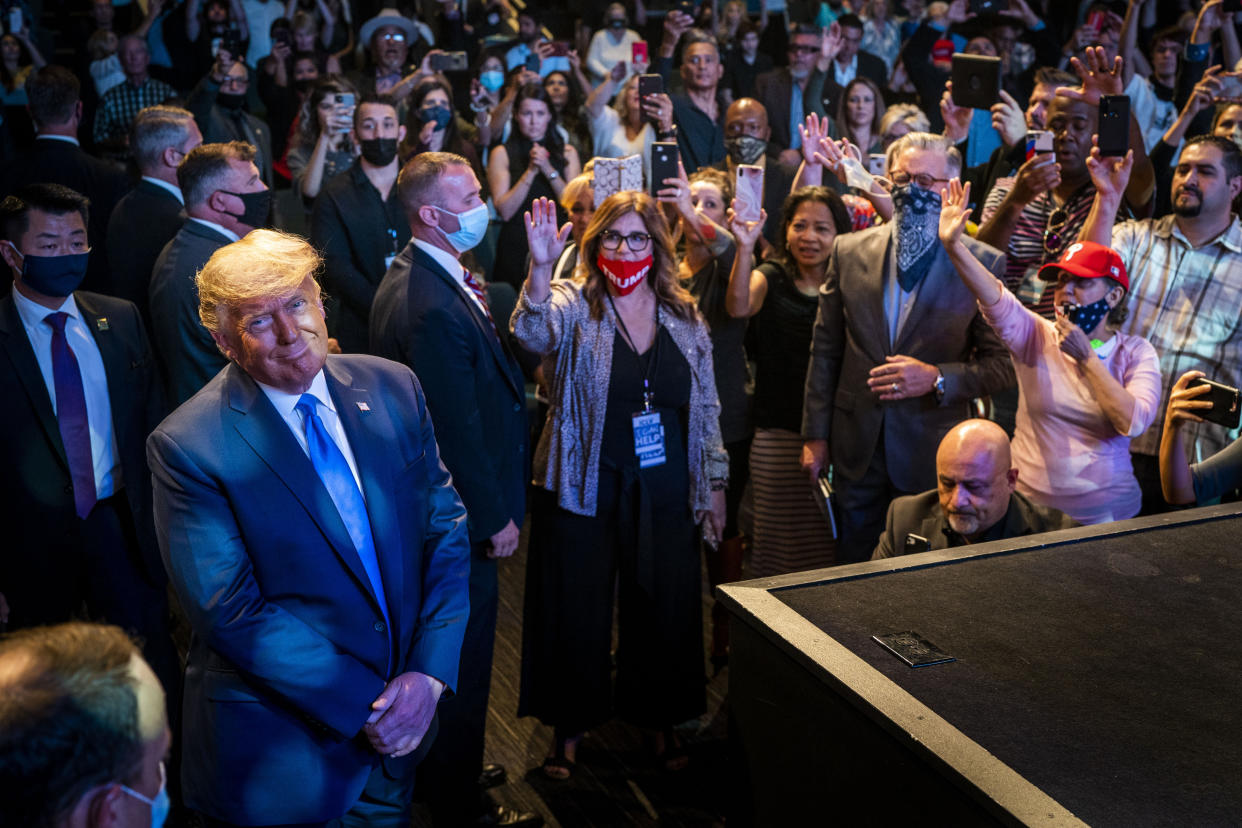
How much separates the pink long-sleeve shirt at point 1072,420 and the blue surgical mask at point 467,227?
1370mm

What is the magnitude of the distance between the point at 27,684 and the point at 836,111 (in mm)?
6278

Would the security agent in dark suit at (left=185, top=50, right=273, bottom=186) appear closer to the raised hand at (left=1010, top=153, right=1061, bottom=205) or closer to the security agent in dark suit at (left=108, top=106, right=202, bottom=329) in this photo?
the security agent in dark suit at (left=108, top=106, right=202, bottom=329)

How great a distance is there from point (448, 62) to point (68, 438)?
12.7ft

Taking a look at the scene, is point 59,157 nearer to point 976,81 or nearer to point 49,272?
point 49,272

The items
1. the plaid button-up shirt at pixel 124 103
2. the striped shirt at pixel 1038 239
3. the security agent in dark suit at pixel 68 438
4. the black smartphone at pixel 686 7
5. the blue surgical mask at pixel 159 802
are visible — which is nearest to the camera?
the blue surgical mask at pixel 159 802

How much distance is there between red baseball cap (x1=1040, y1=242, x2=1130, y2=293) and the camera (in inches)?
113

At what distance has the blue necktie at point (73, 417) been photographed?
9.14 ft

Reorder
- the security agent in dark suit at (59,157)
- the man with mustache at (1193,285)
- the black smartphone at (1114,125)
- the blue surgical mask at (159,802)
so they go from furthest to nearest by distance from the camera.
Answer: the security agent in dark suit at (59,157)
the man with mustache at (1193,285)
the black smartphone at (1114,125)
the blue surgical mask at (159,802)

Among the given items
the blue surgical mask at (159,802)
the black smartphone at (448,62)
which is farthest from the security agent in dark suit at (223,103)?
the blue surgical mask at (159,802)

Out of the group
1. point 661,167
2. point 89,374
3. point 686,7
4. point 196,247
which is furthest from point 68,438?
point 686,7

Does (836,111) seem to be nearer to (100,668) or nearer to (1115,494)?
(1115,494)

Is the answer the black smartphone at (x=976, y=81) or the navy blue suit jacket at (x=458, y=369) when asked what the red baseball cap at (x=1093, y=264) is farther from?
the navy blue suit jacket at (x=458, y=369)

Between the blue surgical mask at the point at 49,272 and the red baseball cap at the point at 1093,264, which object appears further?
the red baseball cap at the point at 1093,264

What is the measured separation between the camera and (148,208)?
3721 mm
